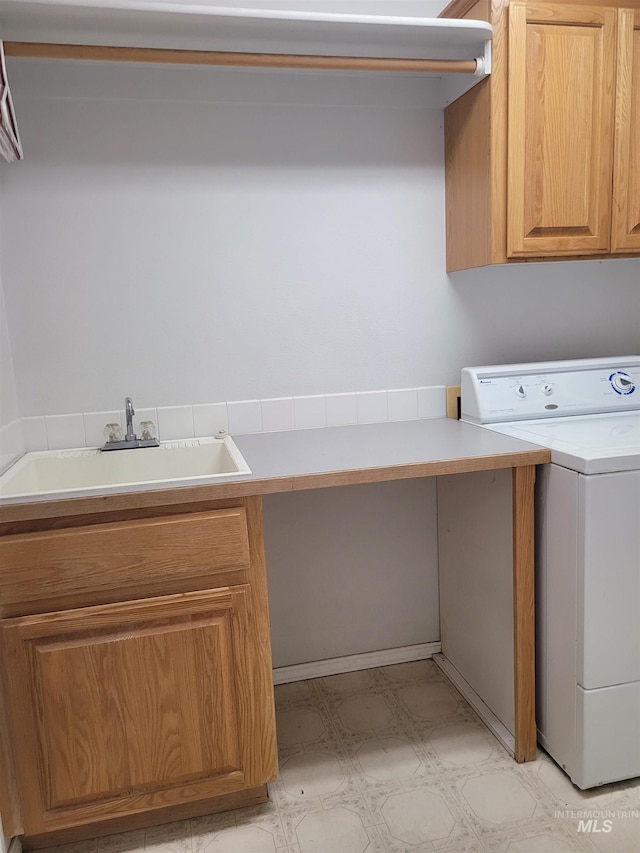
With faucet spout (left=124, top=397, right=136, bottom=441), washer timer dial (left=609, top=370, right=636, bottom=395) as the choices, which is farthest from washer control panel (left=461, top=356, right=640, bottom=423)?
faucet spout (left=124, top=397, right=136, bottom=441)

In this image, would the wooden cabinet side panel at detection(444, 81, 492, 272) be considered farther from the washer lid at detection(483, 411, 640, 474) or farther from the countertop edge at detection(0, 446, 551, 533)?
the countertop edge at detection(0, 446, 551, 533)

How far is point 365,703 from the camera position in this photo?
1990mm

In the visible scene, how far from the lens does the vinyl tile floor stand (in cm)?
145

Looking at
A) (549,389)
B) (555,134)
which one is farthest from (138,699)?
(555,134)

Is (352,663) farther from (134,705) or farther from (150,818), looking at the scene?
(134,705)

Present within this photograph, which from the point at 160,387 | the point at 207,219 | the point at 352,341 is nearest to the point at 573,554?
the point at 352,341

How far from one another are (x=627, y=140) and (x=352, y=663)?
1901 mm

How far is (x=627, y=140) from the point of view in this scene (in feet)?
5.91

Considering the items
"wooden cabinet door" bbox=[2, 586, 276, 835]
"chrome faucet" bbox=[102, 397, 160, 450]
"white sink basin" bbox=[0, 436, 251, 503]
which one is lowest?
"wooden cabinet door" bbox=[2, 586, 276, 835]

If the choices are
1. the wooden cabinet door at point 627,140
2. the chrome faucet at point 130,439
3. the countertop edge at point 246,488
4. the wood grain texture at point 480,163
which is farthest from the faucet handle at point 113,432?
the wooden cabinet door at point 627,140

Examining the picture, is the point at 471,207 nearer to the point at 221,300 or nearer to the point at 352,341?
the point at 352,341

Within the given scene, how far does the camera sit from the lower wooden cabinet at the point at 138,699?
136 cm

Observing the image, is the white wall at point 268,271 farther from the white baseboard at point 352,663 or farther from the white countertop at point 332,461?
the white countertop at point 332,461

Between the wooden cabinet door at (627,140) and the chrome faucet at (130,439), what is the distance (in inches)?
59.4
